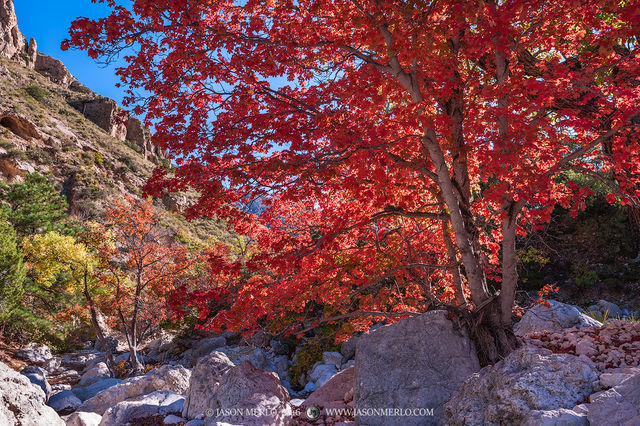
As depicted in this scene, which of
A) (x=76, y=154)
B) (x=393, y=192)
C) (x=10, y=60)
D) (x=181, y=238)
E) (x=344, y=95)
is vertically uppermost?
(x=10, y=60)

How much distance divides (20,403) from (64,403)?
5.00 meters

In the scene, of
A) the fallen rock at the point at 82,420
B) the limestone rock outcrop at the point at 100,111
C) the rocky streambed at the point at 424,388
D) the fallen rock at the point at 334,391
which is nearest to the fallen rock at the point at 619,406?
the rocky streambed at the point at 424,388

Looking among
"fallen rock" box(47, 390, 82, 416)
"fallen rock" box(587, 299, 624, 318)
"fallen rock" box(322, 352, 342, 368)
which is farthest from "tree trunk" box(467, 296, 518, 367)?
"fallen rock" box(47, 390, 82, 416)

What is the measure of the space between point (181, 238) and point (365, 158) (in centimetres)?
3544

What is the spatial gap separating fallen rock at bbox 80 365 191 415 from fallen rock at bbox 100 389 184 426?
71.4 inches

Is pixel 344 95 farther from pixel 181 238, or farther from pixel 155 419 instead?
pixel 181 238

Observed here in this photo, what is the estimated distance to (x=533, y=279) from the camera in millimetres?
15398

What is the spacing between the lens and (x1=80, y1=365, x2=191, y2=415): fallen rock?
8508 millimetres

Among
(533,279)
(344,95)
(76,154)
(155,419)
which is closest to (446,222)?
(344,95)

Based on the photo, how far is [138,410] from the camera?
21.6 feet

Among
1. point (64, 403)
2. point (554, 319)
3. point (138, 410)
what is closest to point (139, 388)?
point (64, 403)

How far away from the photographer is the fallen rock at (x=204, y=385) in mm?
6287

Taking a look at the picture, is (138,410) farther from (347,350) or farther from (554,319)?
(554,319)

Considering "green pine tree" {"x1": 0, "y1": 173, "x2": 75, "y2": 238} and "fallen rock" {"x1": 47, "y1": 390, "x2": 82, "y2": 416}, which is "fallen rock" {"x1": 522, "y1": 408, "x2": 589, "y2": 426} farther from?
"green pine tree" {"x1": 0, "y1": 173, "x2": 75, "y2": 238}
